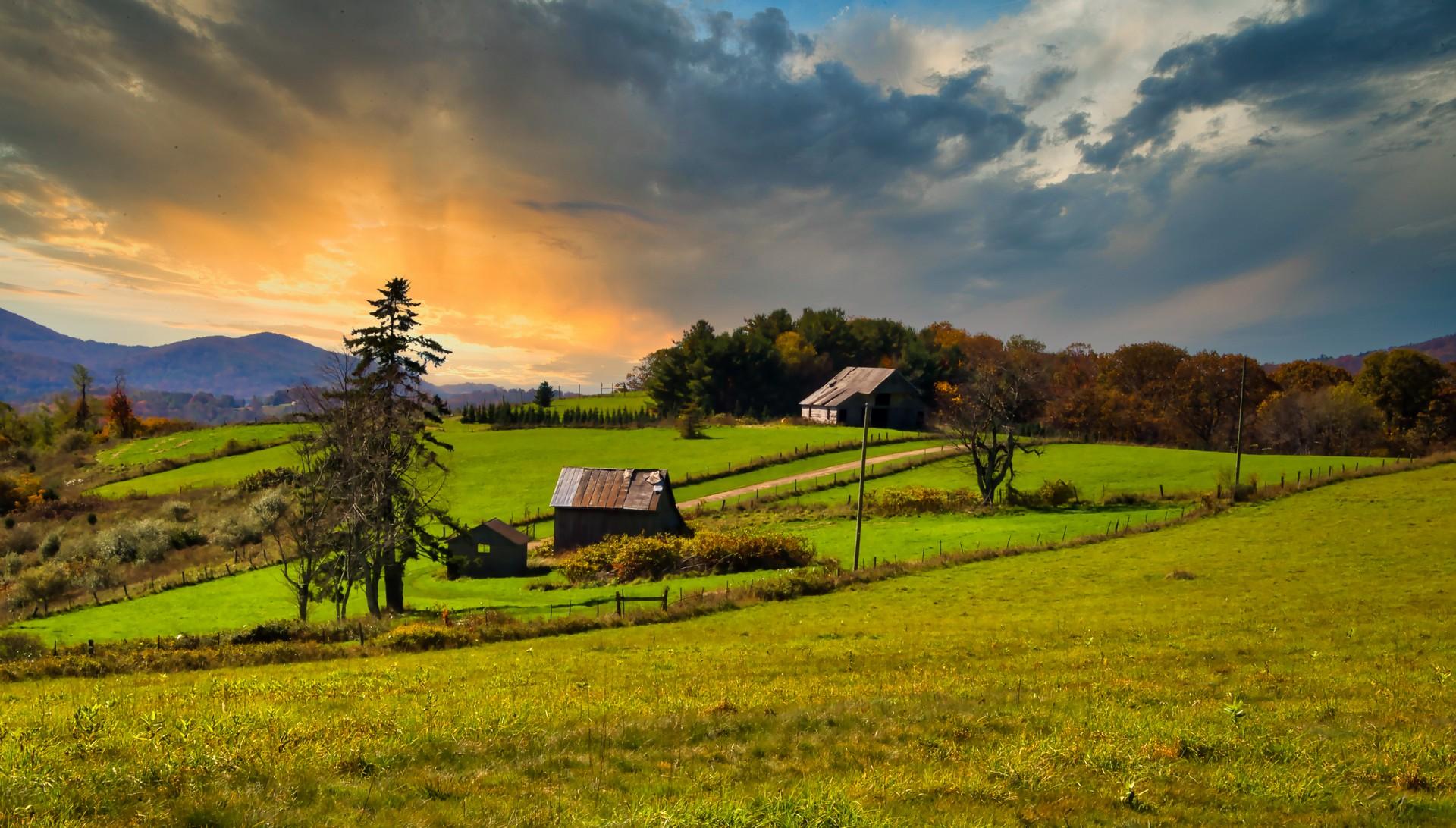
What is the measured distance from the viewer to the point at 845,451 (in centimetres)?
7875

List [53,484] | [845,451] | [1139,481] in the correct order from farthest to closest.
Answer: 1. [53,484]
2. [845,451]
3. [1139,481]

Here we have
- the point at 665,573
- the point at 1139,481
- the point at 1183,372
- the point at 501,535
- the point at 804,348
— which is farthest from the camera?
the point at 804,348

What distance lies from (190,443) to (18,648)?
9570 centimetres

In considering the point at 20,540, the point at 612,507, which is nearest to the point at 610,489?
the point at 612,507

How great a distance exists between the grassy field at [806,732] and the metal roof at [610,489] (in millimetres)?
27602

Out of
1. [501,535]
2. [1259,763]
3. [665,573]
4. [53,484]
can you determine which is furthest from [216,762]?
[53,484]

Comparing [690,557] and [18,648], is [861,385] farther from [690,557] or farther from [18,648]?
[18,648]

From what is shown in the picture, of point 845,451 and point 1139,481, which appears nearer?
point 1139,481

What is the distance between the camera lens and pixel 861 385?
10288 cm

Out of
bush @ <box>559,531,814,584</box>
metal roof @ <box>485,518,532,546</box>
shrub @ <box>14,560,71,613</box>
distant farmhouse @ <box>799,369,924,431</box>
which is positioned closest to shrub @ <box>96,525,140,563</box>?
shrub @ <box>14,560,71,613</box>

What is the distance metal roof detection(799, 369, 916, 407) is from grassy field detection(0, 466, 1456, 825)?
7802 cm

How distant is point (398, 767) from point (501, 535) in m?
38.5

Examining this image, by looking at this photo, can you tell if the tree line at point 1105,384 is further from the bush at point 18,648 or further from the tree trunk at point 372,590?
the bush at point 18,648

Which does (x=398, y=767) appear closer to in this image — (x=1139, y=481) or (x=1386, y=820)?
(x=1386, y=820)
